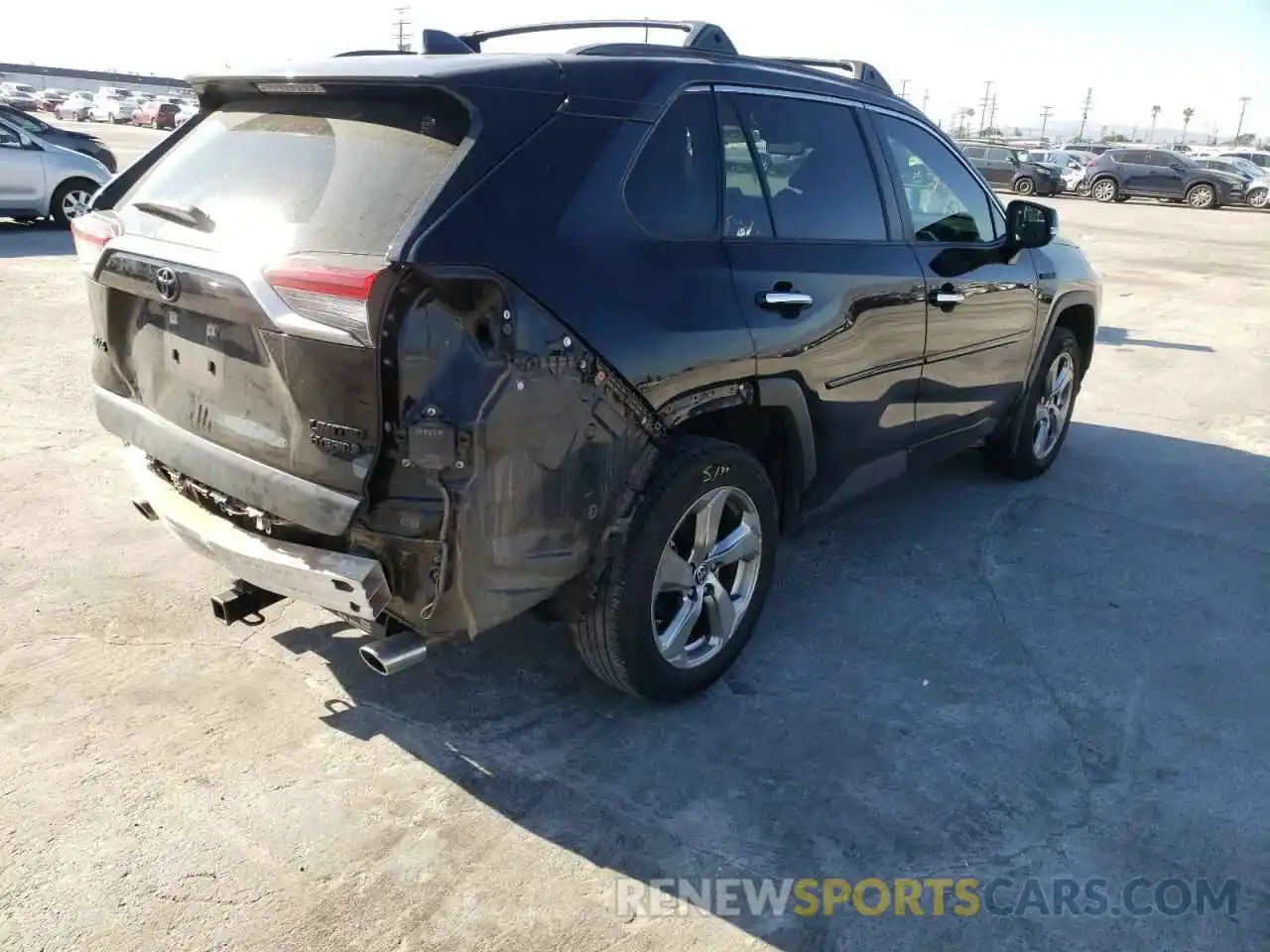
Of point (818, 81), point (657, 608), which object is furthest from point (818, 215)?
point (657, 608)

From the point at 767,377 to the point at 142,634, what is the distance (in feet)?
8.03

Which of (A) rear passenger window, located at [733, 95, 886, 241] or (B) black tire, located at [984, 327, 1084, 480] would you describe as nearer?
(A) rear passenger window, located at [733, 95, 886, 241]

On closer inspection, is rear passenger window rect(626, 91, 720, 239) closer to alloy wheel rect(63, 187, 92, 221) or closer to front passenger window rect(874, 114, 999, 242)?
front passenger window rect(874, 114, 999, 242)

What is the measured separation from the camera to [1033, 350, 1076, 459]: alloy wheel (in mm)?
5625

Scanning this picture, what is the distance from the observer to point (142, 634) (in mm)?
3691

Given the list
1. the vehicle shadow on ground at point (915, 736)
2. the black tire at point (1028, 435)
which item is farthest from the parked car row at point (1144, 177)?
the vehicle shadow on ground at point (915, 736)

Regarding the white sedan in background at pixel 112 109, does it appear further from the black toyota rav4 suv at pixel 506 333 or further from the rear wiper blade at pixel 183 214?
the black toyota rav4 suv at pixel 506 333

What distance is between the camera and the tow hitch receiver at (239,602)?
Answer: 3223 mm

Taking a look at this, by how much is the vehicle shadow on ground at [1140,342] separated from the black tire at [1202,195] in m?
24.2

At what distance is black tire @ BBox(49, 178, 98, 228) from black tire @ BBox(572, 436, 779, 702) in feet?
46.1

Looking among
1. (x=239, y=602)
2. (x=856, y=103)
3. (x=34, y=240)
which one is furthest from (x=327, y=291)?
(x=34, y=240)

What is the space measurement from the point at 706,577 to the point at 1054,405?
3283 mm

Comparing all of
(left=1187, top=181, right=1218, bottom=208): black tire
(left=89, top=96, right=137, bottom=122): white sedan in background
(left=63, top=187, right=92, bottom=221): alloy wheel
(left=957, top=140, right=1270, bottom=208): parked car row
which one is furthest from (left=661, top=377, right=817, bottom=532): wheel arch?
(left=89, top=96, right=137, bottom=122): white sedan in background

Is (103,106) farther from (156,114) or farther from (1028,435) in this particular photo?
(1028,435)
